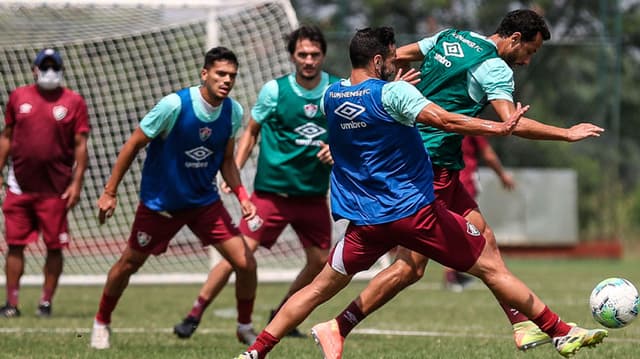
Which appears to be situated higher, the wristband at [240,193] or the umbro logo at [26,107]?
the wristband at [240,193]

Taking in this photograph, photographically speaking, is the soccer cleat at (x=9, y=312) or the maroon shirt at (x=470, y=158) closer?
the soccer cleat at (x=9, y=312)

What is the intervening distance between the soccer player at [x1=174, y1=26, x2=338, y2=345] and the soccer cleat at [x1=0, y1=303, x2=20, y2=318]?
2427 millimetres

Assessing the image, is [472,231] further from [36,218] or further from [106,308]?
[36,218]

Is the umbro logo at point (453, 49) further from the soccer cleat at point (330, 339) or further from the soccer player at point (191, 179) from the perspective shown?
the soccer cleat at point (330, 339)

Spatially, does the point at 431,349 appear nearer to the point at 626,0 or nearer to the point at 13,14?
the point at 13,14

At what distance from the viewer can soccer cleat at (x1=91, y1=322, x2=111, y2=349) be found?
823cm

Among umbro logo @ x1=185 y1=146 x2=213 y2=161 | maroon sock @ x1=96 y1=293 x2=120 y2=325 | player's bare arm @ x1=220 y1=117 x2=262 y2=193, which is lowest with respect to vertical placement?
maroon sock @ x1=96 y1=293 x2=120 y2=325

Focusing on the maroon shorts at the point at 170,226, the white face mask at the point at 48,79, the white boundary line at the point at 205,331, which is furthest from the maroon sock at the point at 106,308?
the white face mask at the point at 48,79

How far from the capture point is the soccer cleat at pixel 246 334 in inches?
338

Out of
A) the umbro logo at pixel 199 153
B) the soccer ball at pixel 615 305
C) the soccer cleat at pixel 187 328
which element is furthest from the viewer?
the soccer cleat at pixel 187 328

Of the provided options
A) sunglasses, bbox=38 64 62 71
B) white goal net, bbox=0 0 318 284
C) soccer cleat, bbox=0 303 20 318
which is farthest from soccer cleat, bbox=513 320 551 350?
white goal net, bbox=0 0 318 284

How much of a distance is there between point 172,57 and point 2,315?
5.33 meters

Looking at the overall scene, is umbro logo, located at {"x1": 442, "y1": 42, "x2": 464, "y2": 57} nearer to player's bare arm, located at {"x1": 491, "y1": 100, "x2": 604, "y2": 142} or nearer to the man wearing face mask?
player's bare arm, located at {"x1": 491, "y1": 100, "x2": 604, "y2": 142}

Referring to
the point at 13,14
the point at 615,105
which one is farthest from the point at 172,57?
the point at 615,105
